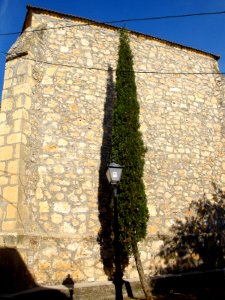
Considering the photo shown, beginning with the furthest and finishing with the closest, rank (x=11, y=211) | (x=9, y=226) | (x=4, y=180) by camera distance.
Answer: (x=4, y=180) → (x=11, y=211) → (x=9, y=226)

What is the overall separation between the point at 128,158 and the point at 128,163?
0.38 ft

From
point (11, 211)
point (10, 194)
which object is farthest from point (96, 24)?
point (11, 211)

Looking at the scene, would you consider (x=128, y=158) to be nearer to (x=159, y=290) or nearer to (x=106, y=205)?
(x=106, y=205)

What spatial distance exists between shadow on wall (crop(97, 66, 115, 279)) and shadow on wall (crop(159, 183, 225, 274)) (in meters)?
1.37

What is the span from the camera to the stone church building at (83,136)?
689cm

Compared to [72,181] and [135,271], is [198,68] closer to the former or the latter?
[72,181]

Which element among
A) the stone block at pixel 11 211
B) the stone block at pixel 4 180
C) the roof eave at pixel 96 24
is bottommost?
the stone block at pixel 11 211

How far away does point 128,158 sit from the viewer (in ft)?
23.6

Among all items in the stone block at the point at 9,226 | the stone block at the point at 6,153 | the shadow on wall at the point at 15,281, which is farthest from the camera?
the stone block at the point at 6,153

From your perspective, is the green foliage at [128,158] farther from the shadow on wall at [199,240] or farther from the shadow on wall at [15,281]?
the shadow on wall at [15,281]

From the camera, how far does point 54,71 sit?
840 cm

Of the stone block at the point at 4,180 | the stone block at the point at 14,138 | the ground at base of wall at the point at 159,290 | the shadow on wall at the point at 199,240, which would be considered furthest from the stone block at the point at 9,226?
the shadow on wall at the point at 199,240

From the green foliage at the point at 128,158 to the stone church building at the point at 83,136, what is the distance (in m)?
0.89

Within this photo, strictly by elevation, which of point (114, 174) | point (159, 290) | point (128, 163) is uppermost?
point (128, 163)
